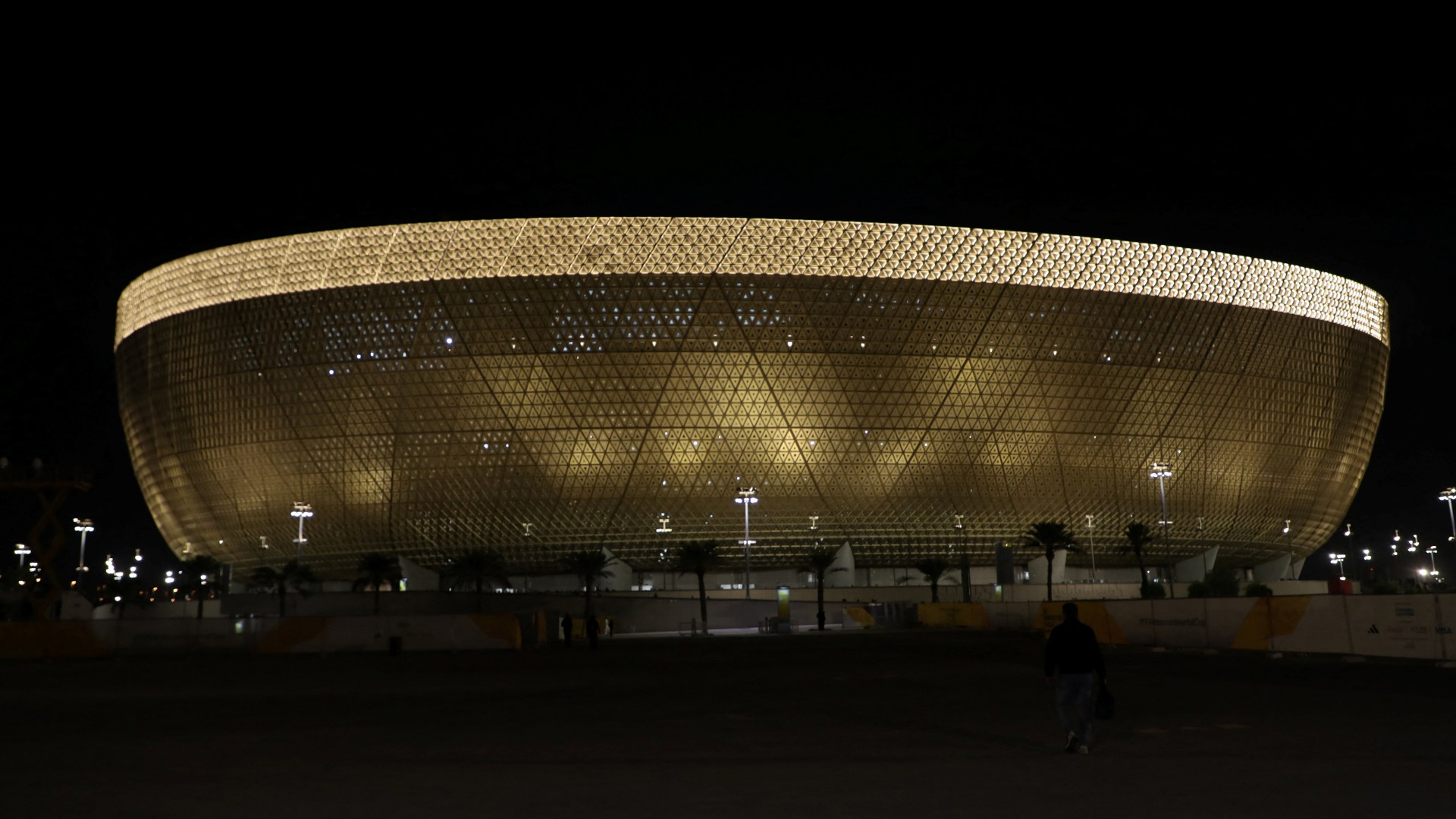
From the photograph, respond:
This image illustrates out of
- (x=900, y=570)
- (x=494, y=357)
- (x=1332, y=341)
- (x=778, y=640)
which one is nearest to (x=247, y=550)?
(x=494, y=357)

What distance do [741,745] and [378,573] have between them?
47351 millimetres

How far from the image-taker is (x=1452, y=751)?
8.64 meters

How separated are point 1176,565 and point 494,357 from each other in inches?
1405

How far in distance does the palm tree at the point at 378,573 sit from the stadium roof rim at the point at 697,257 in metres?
11.2

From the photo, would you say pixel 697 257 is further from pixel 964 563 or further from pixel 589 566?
pixel 964 563

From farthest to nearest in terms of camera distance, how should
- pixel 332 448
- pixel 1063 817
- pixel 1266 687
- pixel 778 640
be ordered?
pixel 332 448 < pixel 778 640 < pixel 1266 687 < pixel 1063 817

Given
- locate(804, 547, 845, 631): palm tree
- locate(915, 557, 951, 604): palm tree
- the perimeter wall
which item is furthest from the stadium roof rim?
the perimeter wall

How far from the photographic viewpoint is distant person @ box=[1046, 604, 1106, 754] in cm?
914

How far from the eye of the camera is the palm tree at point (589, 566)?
52000mm

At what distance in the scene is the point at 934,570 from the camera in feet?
187

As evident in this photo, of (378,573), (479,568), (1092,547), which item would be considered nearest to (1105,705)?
(479,568)

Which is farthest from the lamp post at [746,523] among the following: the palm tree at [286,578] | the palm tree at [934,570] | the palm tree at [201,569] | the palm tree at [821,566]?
the palm tree at [201,569]

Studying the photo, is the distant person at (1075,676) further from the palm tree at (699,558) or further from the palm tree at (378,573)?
the palm tree at (378,573)

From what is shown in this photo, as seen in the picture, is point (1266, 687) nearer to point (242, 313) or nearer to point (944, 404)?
point (944, 404)
